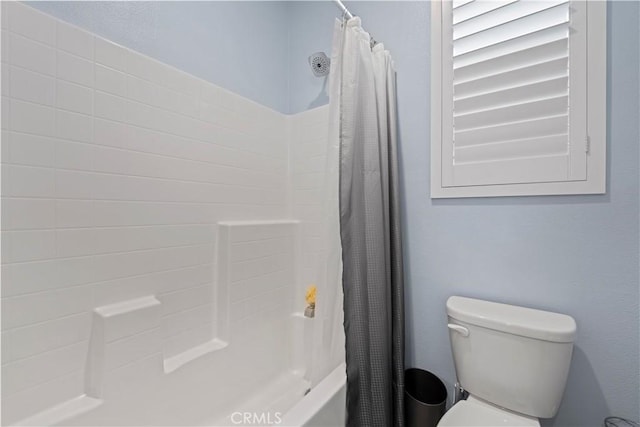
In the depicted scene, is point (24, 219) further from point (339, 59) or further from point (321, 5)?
point (321, 5)

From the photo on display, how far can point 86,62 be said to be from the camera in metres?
1.02

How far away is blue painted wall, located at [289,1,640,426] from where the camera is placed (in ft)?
3.10

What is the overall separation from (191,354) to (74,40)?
4.43 ft

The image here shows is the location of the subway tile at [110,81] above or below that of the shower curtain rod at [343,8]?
below

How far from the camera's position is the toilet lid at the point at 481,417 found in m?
0.93

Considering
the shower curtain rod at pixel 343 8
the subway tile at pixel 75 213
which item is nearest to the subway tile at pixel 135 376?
the subway tile at pixel 75 213

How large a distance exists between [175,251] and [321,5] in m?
1.68

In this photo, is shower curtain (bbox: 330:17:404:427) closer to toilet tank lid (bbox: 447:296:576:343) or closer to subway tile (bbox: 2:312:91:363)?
toilet tank lid (bbox: 447:296:576:343)

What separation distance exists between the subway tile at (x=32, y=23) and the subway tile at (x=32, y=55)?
0.07 feet

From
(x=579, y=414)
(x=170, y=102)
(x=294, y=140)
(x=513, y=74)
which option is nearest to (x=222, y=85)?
(x=170, y=102)

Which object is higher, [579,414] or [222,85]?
[222,85]

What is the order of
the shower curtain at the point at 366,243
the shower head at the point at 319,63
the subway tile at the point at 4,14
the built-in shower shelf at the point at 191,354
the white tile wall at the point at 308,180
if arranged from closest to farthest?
1. the subway tile at the point at 4,14
2. the shower curtain at the point at 366,243
3. the built-in shower shelf at the point at 191,354
4. the shower head at the point at 319,63
5. the white tile wall at the point at 308,180

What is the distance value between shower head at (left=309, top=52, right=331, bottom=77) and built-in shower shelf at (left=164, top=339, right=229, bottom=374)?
1.59 metres

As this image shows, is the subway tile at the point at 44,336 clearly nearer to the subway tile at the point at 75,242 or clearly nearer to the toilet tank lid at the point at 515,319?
the subway tile at the point at 75,242
